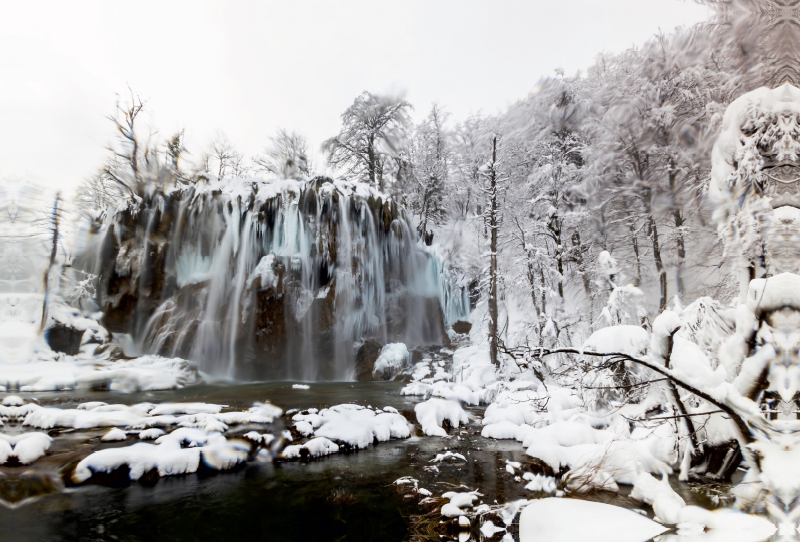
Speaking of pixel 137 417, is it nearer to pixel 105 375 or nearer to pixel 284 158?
pixel 105 375

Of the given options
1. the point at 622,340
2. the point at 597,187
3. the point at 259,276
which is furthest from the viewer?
the point at 259,276

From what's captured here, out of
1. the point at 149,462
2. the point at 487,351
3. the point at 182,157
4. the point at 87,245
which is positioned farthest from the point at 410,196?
the point at 149,462

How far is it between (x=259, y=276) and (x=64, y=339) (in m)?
8.27

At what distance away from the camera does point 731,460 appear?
3.91m

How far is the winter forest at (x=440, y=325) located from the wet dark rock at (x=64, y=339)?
0.11 meters

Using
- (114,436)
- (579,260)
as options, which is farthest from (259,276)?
(579,260)

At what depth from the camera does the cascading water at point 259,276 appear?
1725 centimetres

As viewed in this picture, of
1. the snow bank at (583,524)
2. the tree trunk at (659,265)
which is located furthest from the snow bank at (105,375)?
the tree trunk at (659,265)

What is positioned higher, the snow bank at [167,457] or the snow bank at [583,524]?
the snow bank at [167,457]

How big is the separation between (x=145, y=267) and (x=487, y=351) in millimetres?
17232

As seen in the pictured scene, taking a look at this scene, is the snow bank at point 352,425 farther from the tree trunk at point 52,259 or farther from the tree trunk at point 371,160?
the tree trunk at point 371,160

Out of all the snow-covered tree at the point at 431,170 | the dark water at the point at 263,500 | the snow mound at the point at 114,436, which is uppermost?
the snow-covered tree at the point at 431,170

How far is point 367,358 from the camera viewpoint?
55.9 feet

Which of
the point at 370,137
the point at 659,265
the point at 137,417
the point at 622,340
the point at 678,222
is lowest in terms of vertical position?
the point at 137,417
